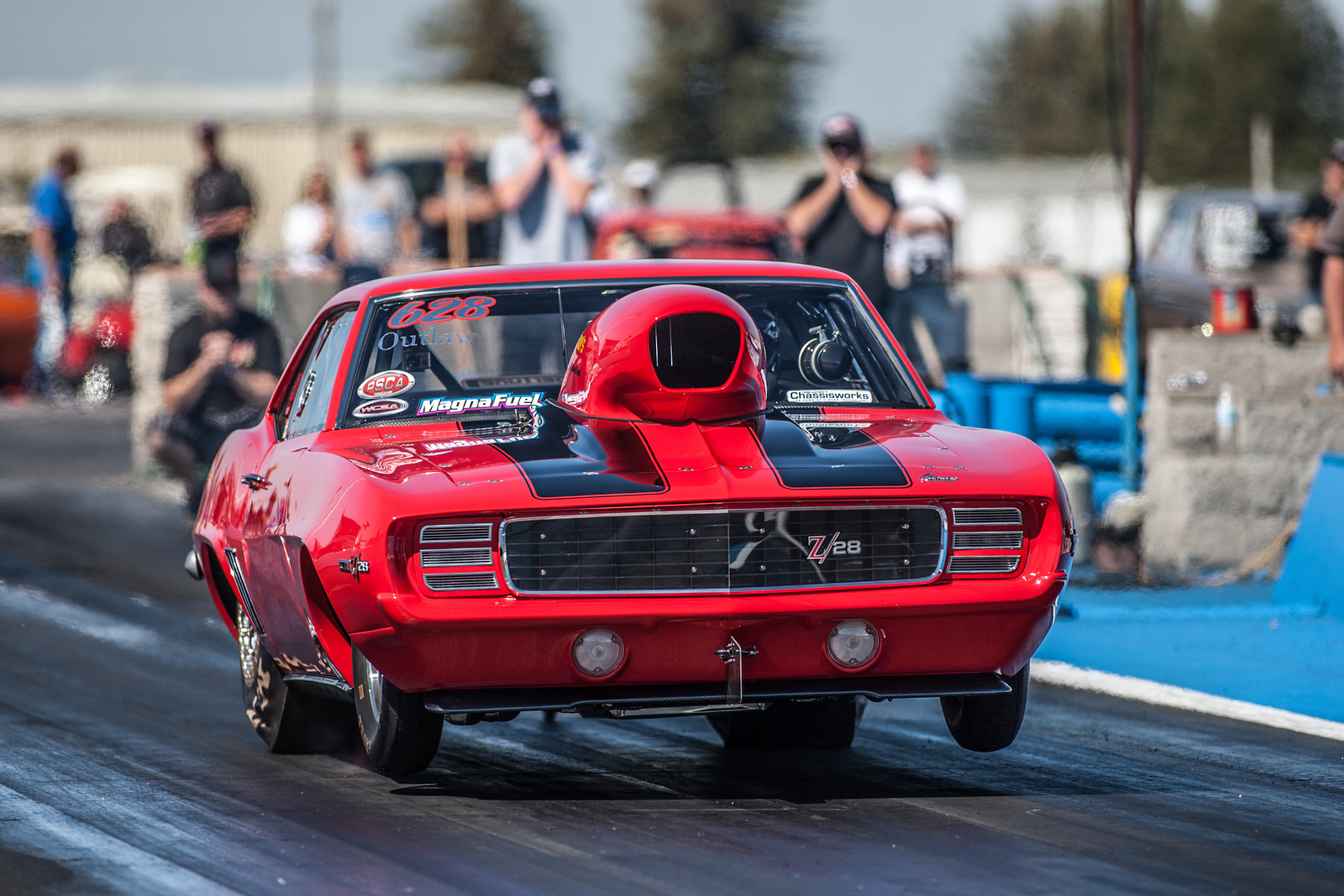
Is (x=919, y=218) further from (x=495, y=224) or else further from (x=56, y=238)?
(x=56, y=238)

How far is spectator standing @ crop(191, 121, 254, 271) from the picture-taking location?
53.1 ft

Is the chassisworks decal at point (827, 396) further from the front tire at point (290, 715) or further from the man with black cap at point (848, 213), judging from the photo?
the man with black cap at point (848, 213)

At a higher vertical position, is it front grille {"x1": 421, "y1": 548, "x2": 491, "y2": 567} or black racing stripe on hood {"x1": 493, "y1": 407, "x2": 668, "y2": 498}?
black racing stripe on hood {"x1": 493, "y1": 407, "x2": 668, "y2": 498}

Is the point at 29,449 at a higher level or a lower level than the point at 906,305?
lower

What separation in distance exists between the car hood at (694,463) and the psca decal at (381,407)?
0.22 m

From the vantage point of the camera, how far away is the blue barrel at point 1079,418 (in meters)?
11.1

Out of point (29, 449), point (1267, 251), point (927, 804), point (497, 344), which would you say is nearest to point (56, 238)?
point (29, 449)

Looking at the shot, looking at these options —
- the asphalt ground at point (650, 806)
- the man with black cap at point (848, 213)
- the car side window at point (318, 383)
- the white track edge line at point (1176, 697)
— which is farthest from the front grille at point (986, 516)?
the man with black cap at point (848, 213)

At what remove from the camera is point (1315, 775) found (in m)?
5.72

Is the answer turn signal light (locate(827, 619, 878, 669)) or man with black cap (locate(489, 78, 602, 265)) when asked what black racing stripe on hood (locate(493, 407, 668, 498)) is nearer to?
turn signal light (locate(827, 619, 878, 669))

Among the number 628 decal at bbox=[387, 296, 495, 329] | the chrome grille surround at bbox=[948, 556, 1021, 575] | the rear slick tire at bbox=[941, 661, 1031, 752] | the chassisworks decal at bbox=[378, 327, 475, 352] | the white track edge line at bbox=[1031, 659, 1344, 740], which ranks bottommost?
the white track edge line at bbox=[1031, 659, 1344, 740]

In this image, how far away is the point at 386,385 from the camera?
19.4 feet

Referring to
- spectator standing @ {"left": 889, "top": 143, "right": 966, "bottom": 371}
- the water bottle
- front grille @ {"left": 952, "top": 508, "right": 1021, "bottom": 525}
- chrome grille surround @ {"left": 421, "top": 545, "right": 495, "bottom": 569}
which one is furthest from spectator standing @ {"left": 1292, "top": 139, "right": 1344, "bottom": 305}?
chrome grille surround @ {"left": 421, "top": 545, "right": 495, "bottom": 569}

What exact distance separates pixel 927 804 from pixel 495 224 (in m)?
13.5
